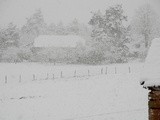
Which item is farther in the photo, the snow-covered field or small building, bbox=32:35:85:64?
small building, bbox=32:35:85:64

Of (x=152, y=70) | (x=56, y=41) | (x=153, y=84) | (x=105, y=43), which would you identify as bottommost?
(x=153, y=84)

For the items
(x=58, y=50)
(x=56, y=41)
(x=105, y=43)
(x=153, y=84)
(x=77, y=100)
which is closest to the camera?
(x=153, y=84)

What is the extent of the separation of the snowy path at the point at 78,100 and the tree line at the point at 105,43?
2164 cm

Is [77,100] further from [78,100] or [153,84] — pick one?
[153,84]

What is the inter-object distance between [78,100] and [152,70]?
48.0ft

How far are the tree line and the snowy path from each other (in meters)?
21.6

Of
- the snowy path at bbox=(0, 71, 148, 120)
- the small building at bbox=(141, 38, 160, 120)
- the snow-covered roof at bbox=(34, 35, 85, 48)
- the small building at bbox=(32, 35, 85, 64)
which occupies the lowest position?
the snowy path at bbox=(0, 71, 148, 120)

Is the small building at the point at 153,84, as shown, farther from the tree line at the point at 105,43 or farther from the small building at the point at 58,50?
the small building at the point at 58,50

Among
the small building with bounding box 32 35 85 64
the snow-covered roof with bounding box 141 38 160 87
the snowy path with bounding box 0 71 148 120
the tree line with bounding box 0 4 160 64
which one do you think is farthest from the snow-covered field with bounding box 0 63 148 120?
the small building with bounding box 32 35 85 64

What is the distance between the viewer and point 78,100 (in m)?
23.6

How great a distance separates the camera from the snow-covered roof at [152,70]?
30.5 feet

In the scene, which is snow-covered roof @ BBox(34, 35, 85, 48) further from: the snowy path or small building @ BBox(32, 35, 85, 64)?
the snowy path

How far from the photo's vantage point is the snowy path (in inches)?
765

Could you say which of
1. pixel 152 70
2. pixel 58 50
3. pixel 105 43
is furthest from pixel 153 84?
pixel 58 50
